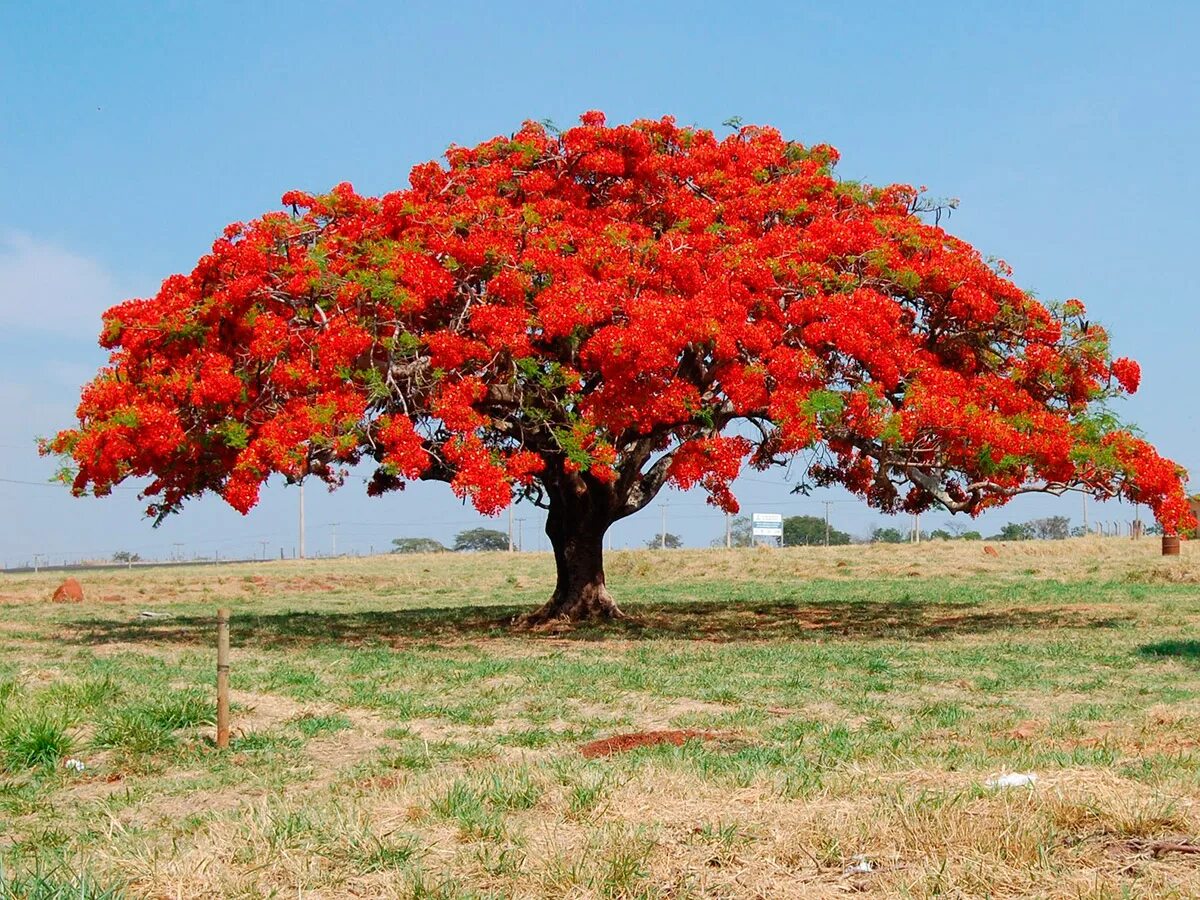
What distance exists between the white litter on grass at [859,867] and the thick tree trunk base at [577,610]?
16.0 m

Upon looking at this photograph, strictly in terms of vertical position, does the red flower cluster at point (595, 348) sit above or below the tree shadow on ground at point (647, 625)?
above

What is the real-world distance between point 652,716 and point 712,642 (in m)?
7.47

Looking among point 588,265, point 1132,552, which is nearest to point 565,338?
point 588,265

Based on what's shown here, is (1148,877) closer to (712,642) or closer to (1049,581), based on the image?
(712,642)

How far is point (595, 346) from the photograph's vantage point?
1675 cm

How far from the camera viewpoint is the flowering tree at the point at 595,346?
668 inches

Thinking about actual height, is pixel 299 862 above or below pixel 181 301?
below

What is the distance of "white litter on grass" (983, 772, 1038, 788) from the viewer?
253 inches

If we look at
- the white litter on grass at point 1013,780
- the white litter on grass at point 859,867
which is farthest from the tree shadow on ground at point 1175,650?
the white litter on grass at point 859,867

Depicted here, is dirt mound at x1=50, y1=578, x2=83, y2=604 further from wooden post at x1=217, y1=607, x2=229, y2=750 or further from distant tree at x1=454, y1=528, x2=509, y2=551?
distant tree at x1=454, y1=528, x2=509, y2=551

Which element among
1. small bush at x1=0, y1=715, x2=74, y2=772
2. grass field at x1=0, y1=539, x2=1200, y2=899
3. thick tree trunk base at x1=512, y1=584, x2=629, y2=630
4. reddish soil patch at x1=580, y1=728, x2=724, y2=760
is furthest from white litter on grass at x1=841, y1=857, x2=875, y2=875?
thick tree trunk base at x1=512, y1=584, x2=629, y2=630

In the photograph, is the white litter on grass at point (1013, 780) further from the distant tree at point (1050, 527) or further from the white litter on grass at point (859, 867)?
A: the distant tree at point (1050, 527)

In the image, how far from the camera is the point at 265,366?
17781 millimetres

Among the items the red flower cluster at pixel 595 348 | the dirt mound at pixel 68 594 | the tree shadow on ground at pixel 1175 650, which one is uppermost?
the red flower cluster at pixel 595 348
